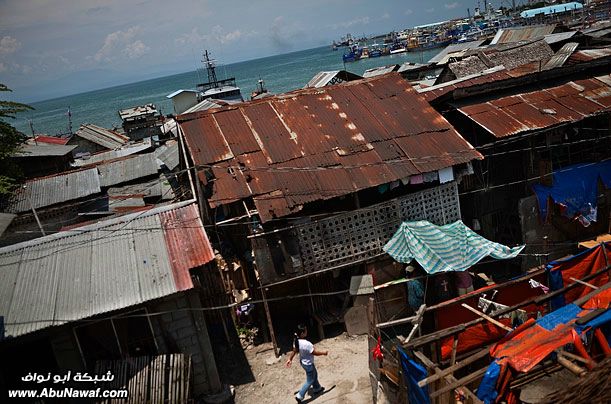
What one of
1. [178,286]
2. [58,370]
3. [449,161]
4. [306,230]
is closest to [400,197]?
[449,161]

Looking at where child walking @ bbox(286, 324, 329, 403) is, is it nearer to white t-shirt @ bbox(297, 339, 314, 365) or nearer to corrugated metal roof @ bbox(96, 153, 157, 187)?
white t-shirt @ bbox(297, 339, 314, 365)

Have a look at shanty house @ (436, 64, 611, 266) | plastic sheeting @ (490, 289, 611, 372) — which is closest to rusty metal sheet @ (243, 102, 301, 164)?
shanty house @ (436, 64, 611, 266)

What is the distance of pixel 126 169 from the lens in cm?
2194

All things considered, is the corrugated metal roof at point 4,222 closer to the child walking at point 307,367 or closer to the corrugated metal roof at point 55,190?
the corrugated metal roof at point 55,190

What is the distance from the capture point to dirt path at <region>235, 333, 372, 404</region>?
10539 mm

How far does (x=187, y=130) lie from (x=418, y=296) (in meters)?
8.48

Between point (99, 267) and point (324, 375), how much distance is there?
618cm

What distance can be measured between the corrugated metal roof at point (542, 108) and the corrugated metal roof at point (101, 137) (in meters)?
31.4

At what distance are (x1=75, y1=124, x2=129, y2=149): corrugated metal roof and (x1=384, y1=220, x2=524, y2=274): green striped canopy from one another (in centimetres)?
3122

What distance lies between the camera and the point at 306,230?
1177cm

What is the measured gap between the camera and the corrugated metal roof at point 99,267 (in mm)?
9539

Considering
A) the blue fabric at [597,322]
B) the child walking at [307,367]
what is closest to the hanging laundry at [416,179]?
the child walking at [307,367]

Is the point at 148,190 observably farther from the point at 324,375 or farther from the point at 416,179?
the point at 416,179

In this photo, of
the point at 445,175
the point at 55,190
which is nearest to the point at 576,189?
the point at 445,175
